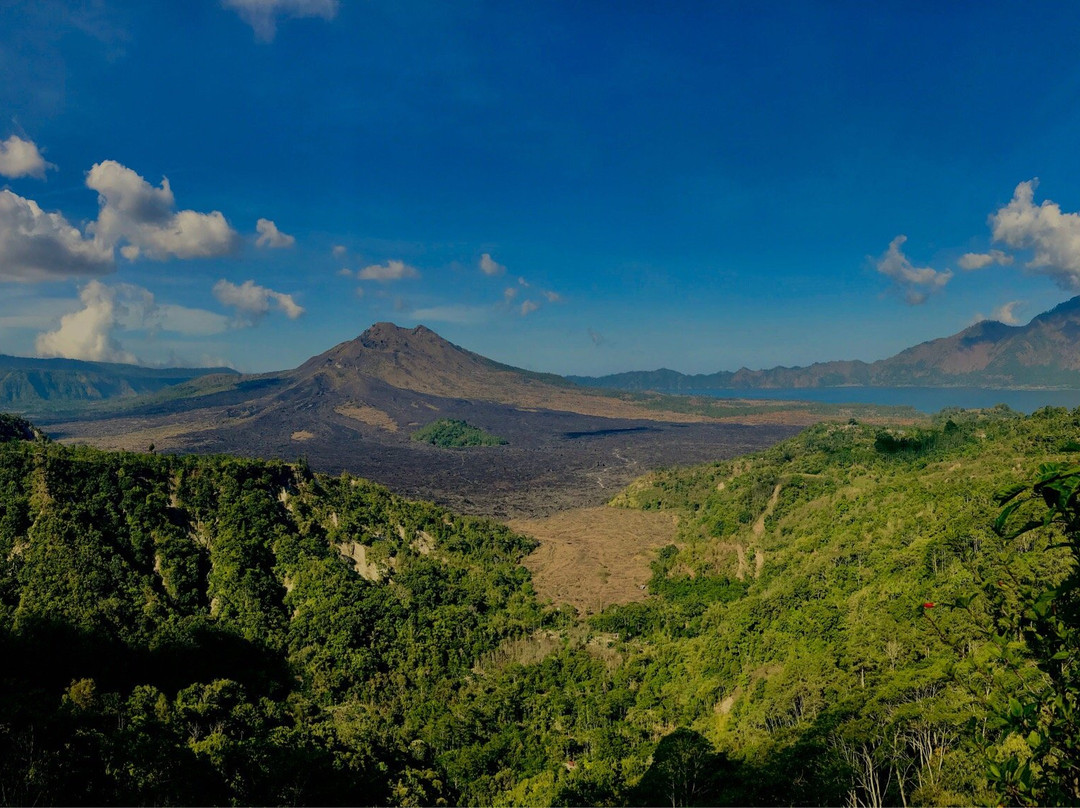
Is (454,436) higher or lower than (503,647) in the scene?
higher

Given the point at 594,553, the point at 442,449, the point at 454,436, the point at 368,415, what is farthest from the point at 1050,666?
the point at 368,415

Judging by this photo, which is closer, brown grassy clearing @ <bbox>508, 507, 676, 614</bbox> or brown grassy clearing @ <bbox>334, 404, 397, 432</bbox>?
brown grassy clearing @ <bbox>508, 507, 676, 614</bbox>

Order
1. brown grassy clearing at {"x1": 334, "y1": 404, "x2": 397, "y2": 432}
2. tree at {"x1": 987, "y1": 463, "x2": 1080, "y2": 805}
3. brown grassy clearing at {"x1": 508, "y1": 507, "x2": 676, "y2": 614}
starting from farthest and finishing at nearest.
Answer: brown grassy clearing at {"x1": 334, "y1": 404, "x2": 397, "y2": 432}, brown grassy clearing at {"x1": 508, "y1": 507, "x2": 676, "y2": 614}, tree at {"x1": 987, "y1": 463, "x2": 1080, "y2": 805}

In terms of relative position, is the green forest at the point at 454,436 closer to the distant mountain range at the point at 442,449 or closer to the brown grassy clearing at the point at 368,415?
the distant mountain range at the point at 442,449

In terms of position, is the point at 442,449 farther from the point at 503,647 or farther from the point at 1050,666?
the point at 1050,666

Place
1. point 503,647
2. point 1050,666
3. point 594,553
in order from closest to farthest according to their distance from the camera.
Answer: point 1050,666 → point 503,647 → point 594,553

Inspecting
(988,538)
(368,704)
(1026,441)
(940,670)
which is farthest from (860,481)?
(368,704)

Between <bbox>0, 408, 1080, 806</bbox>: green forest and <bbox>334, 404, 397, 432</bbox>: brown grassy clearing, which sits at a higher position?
<bbox>334, 404, 397, 432</bbox>: brown grassy clearing

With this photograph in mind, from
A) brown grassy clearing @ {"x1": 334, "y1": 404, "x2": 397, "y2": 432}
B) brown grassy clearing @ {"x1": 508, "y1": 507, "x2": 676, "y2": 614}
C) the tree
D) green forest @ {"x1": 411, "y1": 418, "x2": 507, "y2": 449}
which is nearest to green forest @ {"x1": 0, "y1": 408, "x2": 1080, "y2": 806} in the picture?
the tree

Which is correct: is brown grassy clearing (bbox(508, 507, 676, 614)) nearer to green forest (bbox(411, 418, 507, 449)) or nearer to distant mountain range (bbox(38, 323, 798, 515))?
distant mountain range (bbox(38, 323, 798, 515))
